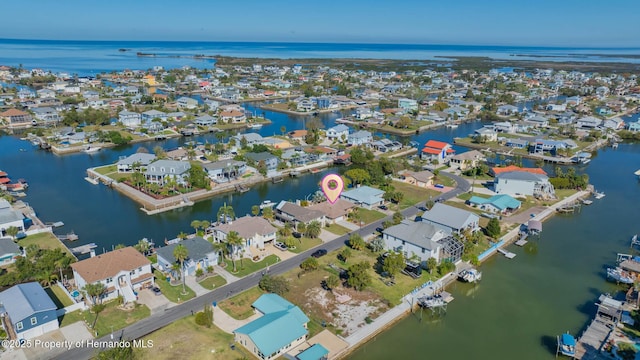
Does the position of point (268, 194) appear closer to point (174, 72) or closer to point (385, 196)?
point (385, 196)

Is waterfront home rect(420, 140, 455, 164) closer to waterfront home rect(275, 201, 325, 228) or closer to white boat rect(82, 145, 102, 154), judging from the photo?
waterfront home rect(275, 201, 325, 228)

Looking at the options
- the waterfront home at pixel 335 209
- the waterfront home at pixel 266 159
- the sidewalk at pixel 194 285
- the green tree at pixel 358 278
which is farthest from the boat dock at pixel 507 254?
the waterfront home at pixel 266 159

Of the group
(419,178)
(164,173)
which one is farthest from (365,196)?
(164,173)

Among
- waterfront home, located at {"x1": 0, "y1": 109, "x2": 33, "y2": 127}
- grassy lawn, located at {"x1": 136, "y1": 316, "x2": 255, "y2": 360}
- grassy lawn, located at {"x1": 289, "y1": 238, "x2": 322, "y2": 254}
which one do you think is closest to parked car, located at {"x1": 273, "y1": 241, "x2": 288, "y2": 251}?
grassy lawn, located at {"x1": 289, "y1": 238, "x2": 322, "y2": 254}

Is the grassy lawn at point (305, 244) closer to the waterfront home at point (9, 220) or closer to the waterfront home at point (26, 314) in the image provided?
the waterfront home at point (26, 314)

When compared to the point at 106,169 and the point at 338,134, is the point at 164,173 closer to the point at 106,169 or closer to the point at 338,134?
the point at 106,169
